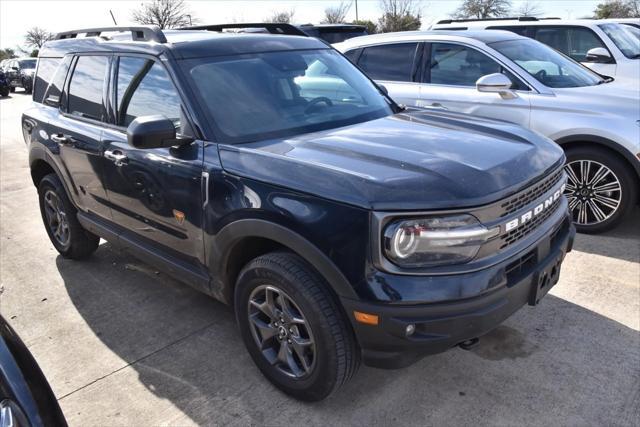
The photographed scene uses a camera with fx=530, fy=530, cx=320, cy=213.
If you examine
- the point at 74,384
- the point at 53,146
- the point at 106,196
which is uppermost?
the point at 53,146

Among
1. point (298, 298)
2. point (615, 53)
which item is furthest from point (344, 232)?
point (615, 53)

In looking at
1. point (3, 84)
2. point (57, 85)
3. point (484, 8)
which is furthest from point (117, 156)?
point (484, 8)

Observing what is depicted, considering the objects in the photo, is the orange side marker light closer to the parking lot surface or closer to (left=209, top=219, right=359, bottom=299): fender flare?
(left=209, top=219, right=359, bottom=299): fender flare

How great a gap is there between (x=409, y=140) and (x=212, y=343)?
1751 mm

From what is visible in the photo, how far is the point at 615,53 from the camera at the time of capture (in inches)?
286

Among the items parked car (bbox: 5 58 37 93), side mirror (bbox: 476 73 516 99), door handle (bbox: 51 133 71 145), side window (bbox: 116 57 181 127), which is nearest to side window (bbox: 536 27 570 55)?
side mirror (bbox: 476 73 516 99)

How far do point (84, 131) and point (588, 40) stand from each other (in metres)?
6.86

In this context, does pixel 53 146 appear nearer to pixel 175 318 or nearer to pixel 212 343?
pixel 175 318

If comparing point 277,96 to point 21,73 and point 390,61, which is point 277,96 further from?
point 21,73

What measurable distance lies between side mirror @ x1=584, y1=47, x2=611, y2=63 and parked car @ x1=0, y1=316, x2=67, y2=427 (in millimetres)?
7570

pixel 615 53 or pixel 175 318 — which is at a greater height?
pixel 615 53

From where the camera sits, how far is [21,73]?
89.3 feet

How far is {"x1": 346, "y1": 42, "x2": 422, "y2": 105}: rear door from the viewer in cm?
568

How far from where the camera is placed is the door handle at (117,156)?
3.32 metres
